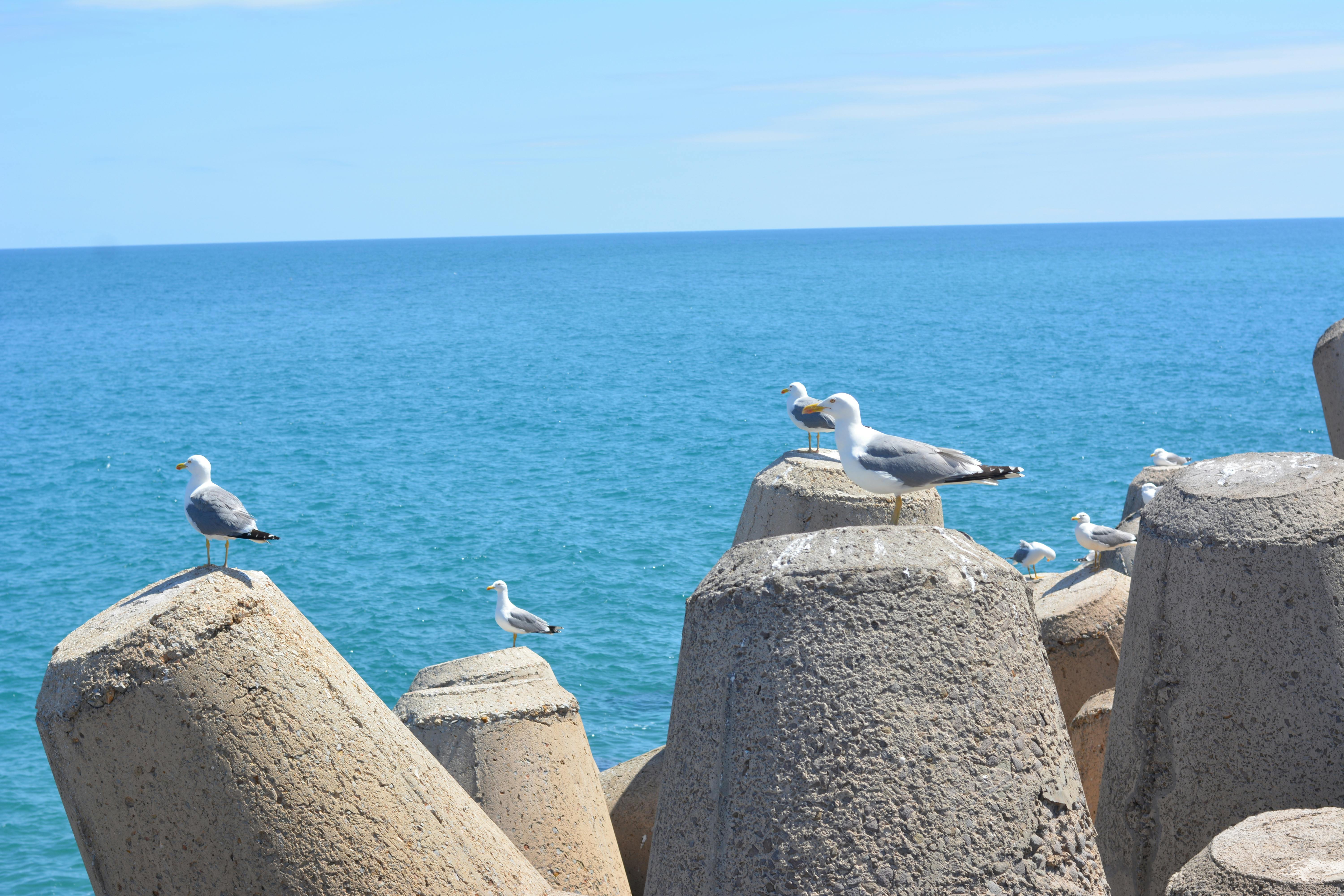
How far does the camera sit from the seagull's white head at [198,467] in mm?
7031

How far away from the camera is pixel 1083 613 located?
633cm

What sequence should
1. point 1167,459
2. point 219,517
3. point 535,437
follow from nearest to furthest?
1. point 219,517
2. point 1167,459
3. point 535,437

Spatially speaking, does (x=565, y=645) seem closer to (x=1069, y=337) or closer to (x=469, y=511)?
(x=469, y=511)

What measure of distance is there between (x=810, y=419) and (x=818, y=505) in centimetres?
491

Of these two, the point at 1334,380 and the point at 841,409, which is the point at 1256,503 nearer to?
the point at 841,409

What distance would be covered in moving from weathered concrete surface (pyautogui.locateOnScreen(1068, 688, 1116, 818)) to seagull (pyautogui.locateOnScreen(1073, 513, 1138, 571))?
507cm

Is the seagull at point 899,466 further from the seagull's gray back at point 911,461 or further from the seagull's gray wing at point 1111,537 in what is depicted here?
the seagull's gray wing at point 1111,537

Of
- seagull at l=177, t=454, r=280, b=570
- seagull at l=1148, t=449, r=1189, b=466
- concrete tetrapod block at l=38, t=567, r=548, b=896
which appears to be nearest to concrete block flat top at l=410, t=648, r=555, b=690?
seagull at l=177, t=454, r=280, b=570

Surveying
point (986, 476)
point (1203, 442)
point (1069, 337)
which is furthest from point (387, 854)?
point (1069, 337)

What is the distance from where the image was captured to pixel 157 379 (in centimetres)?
5928

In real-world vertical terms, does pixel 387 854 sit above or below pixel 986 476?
below

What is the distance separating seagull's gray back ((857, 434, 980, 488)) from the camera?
6.47m

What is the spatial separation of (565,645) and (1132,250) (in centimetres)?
19423

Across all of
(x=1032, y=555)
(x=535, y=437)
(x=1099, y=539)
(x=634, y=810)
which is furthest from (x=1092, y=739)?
(x=535, y=437)
